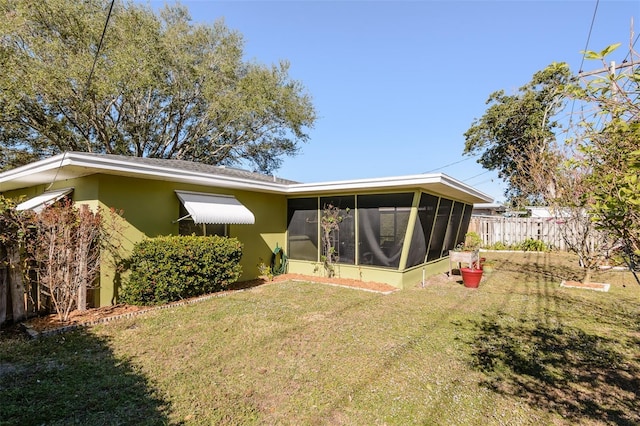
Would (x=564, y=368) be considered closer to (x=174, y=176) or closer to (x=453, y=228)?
(x=174, y=176)

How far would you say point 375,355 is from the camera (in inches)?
188

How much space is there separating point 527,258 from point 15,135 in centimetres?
2904

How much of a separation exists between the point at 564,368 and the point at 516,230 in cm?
1929

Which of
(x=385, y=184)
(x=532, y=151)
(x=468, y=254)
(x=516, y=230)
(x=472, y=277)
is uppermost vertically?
(x=532, y=151)

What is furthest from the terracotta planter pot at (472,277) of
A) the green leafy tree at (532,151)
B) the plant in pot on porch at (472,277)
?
the green leafy tree at (532,151)

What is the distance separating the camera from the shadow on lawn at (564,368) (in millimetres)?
3541

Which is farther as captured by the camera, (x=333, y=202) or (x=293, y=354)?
(x=333, y=202)

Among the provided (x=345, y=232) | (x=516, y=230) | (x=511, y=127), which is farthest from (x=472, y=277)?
(x=511, y=127)

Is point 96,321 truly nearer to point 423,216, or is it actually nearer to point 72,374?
point 72,374

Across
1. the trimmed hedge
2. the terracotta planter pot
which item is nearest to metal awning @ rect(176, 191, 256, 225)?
the trimmed hedge

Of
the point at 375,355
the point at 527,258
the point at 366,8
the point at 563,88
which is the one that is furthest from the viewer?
the point at 527,258

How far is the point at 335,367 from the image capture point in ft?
14.5

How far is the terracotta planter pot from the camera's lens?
30.6 feet

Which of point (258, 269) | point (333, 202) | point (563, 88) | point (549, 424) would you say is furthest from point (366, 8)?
point (549, 424)
